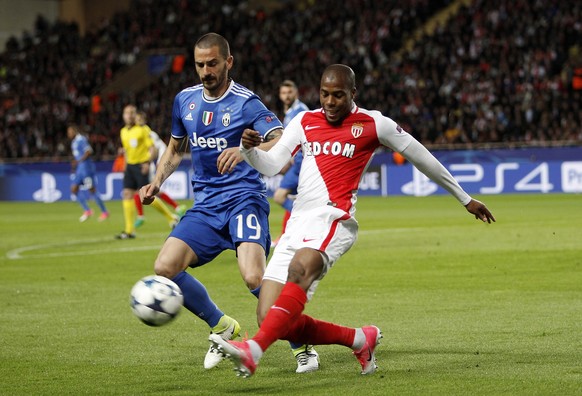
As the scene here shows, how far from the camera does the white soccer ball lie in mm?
6801

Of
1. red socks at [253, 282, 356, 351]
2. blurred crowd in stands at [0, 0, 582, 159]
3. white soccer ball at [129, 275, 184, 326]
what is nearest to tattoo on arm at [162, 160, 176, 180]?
white soccer ball at [129, 275, 184, 326]

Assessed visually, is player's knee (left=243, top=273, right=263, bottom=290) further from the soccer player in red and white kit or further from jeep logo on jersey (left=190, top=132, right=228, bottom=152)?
jeep logo on jersey (left=190, top=132, right=228, bottom=152)

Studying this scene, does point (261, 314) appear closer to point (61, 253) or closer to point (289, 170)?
point (289, 170)

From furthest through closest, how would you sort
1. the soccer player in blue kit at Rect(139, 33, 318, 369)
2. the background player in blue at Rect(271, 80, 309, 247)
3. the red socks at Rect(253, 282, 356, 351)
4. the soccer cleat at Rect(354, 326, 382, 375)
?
the background player in blue at Rect(271, 80, 309, 247) → the soccer player in blue kit at Rect(139, 33, 318, 369) → the soccer cleat at Rect(354, 326, 382, 375) → the red socks at Rect(253, 282, 356, 351)

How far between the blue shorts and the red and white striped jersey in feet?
3.03

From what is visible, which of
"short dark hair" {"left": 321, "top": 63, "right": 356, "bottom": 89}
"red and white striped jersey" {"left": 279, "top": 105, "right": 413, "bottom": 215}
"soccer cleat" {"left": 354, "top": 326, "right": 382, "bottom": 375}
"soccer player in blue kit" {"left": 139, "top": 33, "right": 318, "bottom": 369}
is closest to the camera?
"short dark hair" {"left": 321, "top": 63, "right": 356, "bottom": 89}

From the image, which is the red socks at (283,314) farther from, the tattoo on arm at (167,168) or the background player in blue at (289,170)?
the background player in blue at (289,170)

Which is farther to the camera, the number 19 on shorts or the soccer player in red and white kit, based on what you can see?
the number 19 on shorts

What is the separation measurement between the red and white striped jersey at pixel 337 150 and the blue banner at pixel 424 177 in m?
23.0

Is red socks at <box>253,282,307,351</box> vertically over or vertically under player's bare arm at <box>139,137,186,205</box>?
under

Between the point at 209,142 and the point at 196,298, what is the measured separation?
1113 mm

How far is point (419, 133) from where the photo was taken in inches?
1326

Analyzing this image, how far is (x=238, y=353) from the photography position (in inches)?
224

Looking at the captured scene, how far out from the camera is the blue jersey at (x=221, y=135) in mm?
7594
